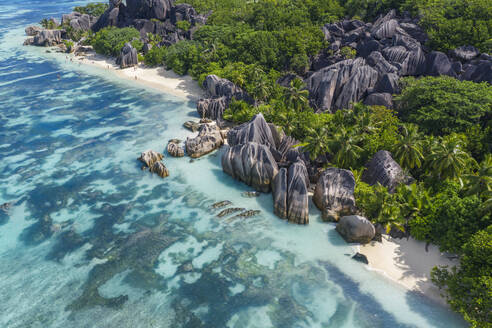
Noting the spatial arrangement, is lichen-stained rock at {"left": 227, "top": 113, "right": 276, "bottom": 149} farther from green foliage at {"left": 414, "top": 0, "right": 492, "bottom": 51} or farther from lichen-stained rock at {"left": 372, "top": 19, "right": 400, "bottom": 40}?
green foliage at {"left": 414, "top": 0, "right": 492, "bottom": 51}

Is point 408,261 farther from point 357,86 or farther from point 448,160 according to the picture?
point 357,86

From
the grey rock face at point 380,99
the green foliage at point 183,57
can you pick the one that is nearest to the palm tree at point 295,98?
the grey rock face at point 380,99

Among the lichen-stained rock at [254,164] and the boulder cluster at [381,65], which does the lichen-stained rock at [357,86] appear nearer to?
the boulder cluster at [381,65]

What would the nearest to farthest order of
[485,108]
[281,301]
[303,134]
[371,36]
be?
[281,301]
[485,108]
[303,134]
[371,36]

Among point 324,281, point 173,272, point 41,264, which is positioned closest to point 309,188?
point 324,281

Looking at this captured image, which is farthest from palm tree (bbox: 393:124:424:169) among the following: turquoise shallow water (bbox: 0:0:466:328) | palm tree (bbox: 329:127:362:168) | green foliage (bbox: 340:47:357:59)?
green foliage (bbox: 340:47:357:59)

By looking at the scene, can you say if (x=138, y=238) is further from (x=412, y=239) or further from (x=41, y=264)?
(x=412, y=239)
